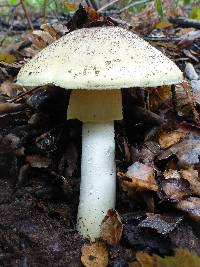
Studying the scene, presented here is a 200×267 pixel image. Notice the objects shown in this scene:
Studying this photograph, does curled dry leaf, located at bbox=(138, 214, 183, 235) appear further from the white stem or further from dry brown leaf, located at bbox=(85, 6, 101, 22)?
dry brown leaf, located at bbox=(85, 6, 101, 22)

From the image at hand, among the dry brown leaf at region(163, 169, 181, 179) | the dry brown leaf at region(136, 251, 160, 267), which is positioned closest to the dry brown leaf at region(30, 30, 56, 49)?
the dry brown leaf at region(163, 169, 181, 179)

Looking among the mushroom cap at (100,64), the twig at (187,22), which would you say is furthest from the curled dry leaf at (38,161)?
the twig at (187,22)

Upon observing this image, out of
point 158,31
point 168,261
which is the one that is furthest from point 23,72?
point 158,31

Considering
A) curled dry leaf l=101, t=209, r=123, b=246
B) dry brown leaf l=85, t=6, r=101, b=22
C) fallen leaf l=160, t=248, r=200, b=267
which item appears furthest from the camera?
dry brown leaf l=85, t=6, r=101, b=22

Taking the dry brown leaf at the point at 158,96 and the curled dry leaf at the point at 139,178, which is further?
the dry brown leaf at the point at 158,96

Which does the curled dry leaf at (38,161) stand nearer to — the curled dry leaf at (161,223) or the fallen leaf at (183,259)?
the curled dry leaf at (161,223)
